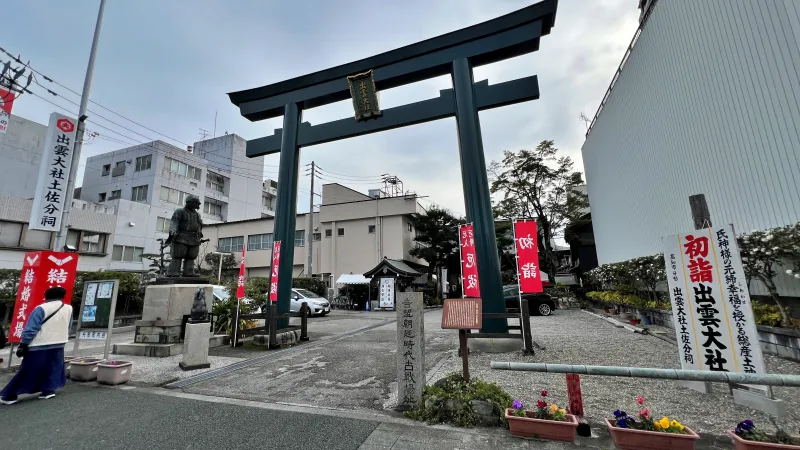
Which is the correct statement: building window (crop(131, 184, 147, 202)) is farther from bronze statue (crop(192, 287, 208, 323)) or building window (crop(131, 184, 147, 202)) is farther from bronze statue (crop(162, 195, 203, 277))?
bronze statue (crop(192, 287, 208, 323))

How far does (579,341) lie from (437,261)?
1722 cm

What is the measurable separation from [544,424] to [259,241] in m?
29.4

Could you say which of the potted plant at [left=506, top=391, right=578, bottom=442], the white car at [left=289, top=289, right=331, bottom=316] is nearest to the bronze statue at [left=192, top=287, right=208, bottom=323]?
the potted plant at [left=506, top=391, right=578, bottom=442]

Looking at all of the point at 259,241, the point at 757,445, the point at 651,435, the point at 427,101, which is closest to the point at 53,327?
the point at 651,435

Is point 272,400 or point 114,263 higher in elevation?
point 114,263

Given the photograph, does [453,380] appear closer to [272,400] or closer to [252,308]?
[272,400]

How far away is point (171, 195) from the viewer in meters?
28.8

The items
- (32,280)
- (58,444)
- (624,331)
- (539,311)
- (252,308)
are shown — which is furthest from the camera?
(539,311)

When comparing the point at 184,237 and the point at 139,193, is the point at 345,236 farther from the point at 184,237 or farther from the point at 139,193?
the point at 184,237

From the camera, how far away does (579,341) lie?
8.57 metres

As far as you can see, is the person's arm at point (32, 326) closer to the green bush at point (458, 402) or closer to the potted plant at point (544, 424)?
the green bush at point (458, 402)

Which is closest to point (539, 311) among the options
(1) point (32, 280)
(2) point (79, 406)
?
(2) point (79, 406)

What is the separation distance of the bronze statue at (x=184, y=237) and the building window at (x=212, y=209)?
27.2 meters

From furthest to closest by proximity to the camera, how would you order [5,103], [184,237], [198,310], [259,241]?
[259,241], [5,103], [184,237], [198,310]
